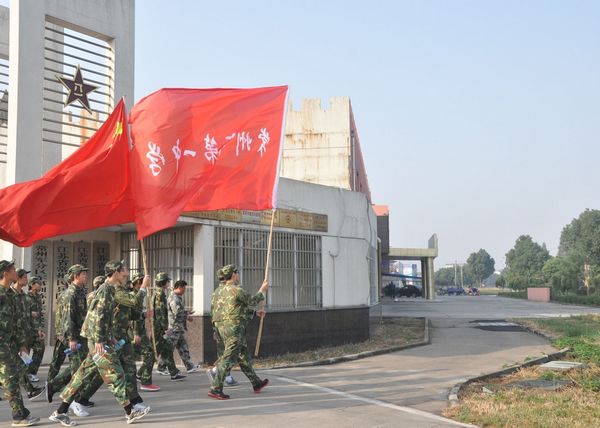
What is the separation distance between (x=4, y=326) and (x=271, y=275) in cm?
681

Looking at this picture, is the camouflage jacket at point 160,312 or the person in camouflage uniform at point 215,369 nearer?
the person in camouflage uniform at point 215,369

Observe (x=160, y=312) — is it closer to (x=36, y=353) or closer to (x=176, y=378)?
(x=176, y=378)

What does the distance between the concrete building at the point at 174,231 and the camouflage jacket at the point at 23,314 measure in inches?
120

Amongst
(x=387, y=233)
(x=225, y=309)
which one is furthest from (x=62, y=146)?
(x=387, y=233)

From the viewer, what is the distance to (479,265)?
154750 mm

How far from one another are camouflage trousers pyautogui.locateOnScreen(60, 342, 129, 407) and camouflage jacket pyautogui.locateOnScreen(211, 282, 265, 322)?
5.80 ft

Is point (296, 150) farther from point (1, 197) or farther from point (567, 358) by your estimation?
point (1, 197)

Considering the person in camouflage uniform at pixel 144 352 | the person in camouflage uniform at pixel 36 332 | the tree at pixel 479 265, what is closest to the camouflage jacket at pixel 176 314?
the person in camouflage uniform at pixel 144 352

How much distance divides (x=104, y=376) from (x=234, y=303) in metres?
2.06

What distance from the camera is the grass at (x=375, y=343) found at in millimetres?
11557

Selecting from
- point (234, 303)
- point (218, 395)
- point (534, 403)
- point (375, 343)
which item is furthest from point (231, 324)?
point (375, 343)

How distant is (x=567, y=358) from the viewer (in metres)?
11.9

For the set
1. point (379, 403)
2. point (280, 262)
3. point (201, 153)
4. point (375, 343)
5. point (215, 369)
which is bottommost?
point (375, 343)

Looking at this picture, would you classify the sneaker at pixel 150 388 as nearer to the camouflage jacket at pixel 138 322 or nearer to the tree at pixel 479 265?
the camouflage jacket at pixel 138 322
